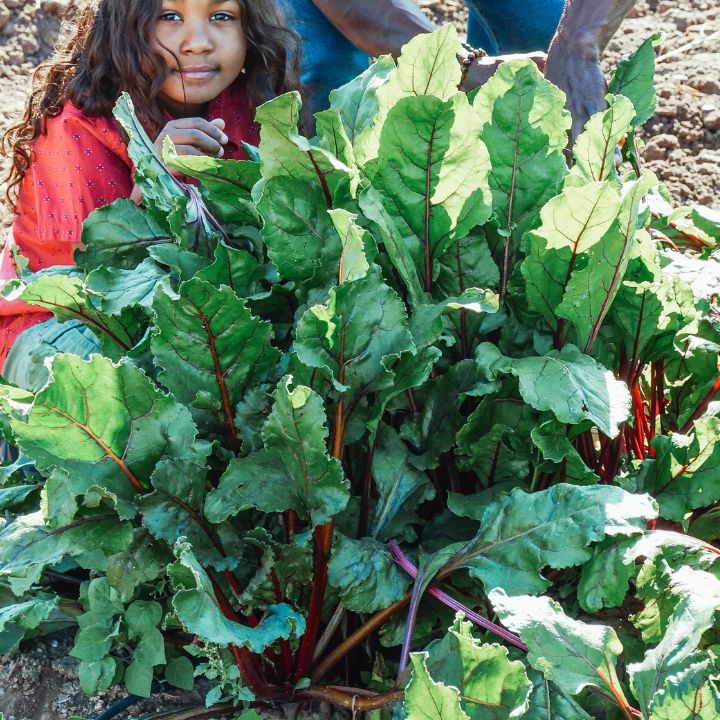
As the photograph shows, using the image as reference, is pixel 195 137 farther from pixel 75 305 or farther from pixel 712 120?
pixel 712 120

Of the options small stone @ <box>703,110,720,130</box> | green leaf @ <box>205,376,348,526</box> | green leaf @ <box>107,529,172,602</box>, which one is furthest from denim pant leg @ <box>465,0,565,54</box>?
green leaf @ <box>107,529,172,602</box>

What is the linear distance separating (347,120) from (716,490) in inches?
25.9

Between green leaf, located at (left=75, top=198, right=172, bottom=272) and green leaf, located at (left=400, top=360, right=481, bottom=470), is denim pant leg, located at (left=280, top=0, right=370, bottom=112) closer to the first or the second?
green leaf, located at (left=75, top=198, right=172, bottom=272)

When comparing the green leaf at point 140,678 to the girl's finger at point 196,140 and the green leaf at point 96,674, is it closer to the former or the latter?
the green leaf at point 96,674

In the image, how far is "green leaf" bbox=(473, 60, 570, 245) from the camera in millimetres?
1187

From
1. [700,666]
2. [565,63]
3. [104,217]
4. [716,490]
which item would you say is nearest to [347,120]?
[104,217]

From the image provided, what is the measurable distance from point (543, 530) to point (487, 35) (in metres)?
2.04

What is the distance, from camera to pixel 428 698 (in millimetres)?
869

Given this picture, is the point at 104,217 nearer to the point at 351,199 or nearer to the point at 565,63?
the point at 351,199

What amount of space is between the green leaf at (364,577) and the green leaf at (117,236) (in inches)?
20.6

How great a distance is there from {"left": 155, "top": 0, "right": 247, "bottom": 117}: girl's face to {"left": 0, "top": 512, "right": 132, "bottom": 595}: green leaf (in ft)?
3.82

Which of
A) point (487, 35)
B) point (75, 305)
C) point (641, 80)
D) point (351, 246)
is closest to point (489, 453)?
point (351, 246)

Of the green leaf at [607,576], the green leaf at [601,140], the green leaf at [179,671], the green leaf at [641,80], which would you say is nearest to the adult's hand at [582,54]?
the green leaf at [641,80]

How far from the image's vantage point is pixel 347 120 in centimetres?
130
